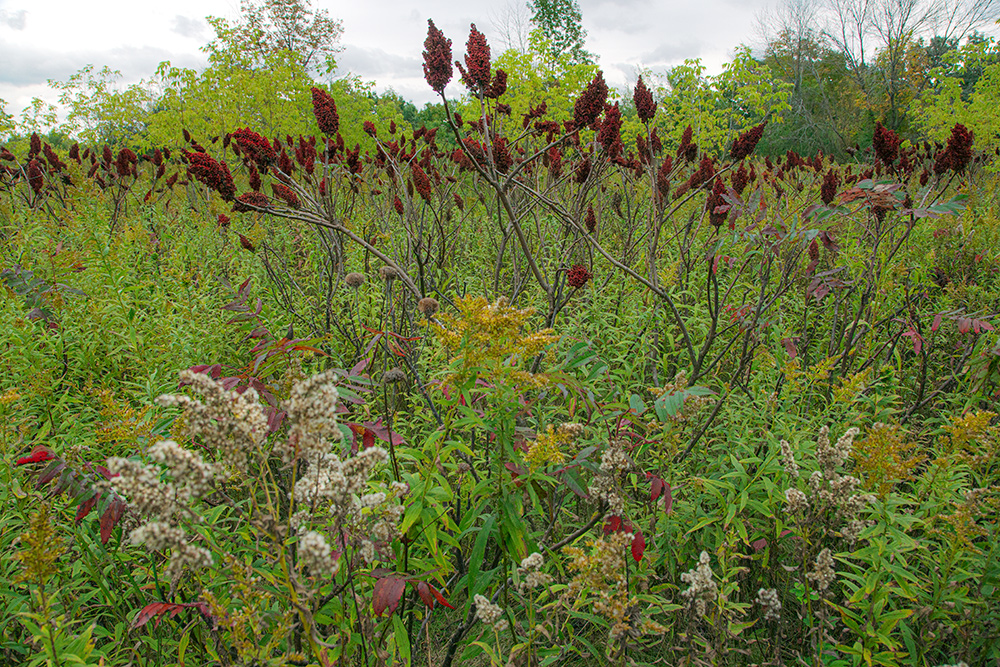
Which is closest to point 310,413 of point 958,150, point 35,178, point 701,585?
point 701,585

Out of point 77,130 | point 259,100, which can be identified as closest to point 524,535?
point 259,100

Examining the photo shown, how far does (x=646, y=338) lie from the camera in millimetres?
2824

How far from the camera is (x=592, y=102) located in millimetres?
2180

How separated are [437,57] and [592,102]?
700 millimetres

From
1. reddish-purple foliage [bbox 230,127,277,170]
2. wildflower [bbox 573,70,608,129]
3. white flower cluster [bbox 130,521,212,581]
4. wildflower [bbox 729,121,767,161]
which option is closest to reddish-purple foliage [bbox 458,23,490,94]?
wildflower [bbox 573,70,608,129]

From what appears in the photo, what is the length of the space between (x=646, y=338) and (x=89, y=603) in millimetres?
2715

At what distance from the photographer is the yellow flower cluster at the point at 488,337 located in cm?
125

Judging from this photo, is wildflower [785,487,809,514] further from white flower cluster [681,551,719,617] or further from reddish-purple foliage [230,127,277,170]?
reddish-purple foliage [230,127,277,170]

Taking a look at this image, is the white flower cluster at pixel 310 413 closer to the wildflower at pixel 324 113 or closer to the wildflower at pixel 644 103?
the wildflower at pixel 324 113

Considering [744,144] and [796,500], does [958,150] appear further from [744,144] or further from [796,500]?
[796,500]

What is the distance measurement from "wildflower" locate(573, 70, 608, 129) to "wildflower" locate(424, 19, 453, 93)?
602 millimetres

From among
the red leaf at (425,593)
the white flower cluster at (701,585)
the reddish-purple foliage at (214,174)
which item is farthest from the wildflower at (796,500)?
the reddish-purple foliage at (214,174)

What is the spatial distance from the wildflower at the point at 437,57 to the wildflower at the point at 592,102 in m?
0.60

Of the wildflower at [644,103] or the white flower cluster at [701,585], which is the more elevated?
the wildflower at [644,103]
